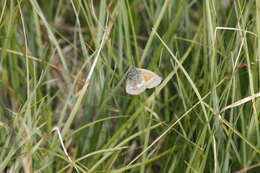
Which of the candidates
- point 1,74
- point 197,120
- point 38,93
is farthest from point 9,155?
point 197,120

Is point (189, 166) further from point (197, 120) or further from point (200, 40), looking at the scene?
point (200, 40)
